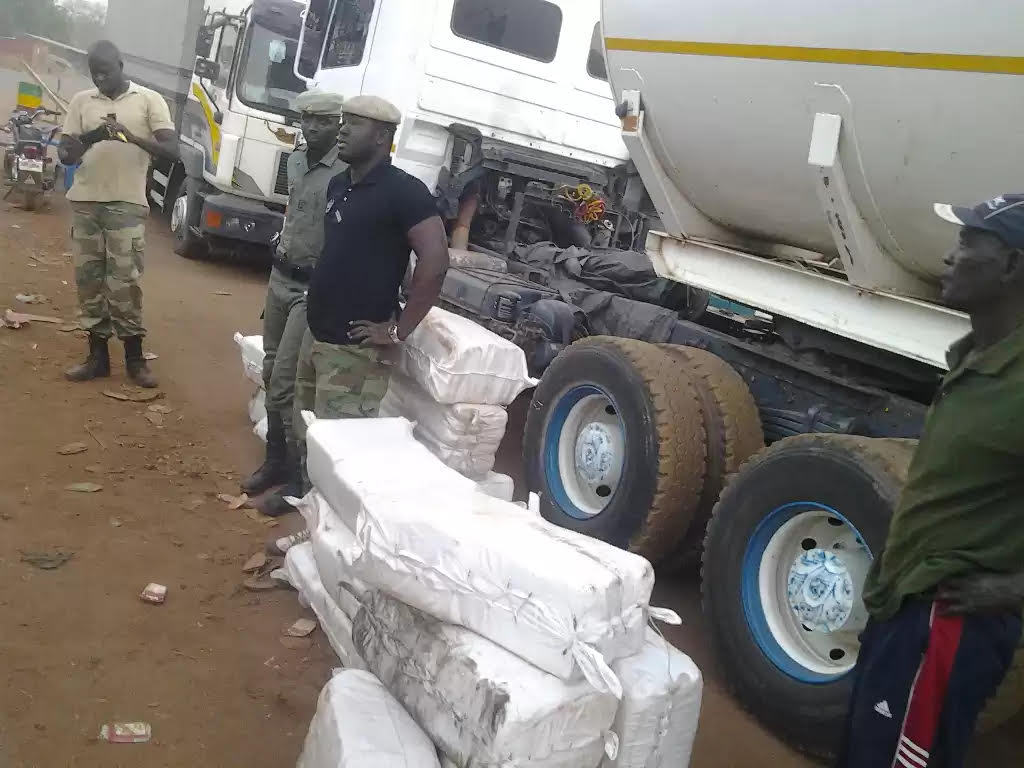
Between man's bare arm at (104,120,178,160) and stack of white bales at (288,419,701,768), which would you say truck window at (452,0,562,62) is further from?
stack of white bales at (288,419,701,768)

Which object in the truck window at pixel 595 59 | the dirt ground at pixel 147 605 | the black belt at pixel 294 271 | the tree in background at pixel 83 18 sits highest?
the tree in background at pixel 83 18

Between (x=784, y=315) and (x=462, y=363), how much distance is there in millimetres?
1395

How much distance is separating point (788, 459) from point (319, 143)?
2636 millimetres

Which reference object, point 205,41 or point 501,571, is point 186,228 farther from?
point 501,571

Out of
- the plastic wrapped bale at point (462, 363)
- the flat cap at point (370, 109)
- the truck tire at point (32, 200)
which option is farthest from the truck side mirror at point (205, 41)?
the plastic wrapped bale at point (462, 363)

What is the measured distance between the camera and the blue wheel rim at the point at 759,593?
3107mm

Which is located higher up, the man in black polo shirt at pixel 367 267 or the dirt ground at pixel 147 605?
the man in black polo shirt at pixel 367 267

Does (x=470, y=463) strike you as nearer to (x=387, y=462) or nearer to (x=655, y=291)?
(x=387, y=462)

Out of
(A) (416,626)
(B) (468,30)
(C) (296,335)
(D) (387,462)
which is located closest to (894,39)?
(D) (387,462)

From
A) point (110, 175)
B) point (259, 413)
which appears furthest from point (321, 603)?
point (110, 175)

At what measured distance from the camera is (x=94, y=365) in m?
5.69

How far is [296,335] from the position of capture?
4340 mm

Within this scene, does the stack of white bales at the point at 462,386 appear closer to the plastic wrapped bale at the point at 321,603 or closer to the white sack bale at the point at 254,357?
the plastic wrapped bale at the point at 321,603

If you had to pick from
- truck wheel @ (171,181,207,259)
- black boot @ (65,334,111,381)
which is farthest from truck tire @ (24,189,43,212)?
black boot @ (65,334,111,381)
